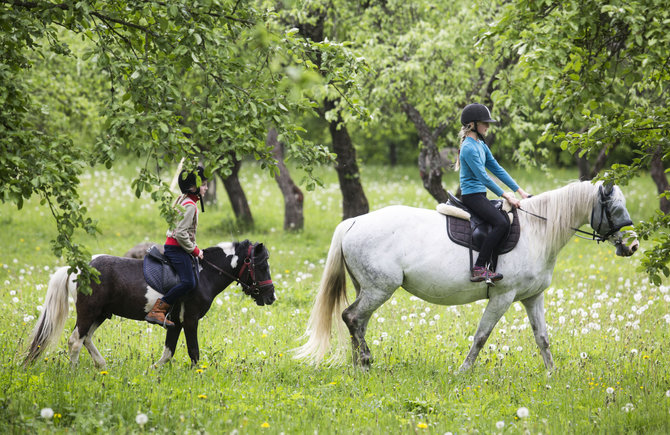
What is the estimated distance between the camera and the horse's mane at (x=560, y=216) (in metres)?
7.92

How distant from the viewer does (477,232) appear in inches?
310

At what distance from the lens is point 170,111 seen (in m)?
5.95

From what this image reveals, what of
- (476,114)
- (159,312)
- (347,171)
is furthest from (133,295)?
(347,171)

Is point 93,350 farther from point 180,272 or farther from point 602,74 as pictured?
point 602,74

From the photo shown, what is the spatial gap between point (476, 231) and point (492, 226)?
Answer: 205mm

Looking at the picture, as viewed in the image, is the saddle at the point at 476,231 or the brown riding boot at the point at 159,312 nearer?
the brown riding boot at the point at 159,312

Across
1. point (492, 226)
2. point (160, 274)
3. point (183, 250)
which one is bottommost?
point (160, 274)

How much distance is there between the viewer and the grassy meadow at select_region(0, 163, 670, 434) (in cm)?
586

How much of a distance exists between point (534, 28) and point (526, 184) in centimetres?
2683

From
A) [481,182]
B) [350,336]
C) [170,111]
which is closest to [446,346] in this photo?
[350,336]

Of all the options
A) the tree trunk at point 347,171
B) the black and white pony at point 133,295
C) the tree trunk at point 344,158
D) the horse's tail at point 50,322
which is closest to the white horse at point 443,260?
the black and white pony at point 133,295

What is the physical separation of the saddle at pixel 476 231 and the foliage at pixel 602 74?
1.20 m

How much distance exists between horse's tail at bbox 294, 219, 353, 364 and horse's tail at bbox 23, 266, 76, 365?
9.44 ft

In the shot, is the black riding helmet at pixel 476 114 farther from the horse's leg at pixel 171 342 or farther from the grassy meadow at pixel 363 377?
the horse's leg at pixel 171 342
